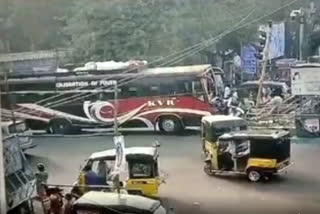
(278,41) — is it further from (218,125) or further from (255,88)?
(218,125)

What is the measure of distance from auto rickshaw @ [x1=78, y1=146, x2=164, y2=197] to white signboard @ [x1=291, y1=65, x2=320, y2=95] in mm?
489

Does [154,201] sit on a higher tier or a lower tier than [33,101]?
lower

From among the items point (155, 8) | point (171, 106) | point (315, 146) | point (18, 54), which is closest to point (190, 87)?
point (171, 106)

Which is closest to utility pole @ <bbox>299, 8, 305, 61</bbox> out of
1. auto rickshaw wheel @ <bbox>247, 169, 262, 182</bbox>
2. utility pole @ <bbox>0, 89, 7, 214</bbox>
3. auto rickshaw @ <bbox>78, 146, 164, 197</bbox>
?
auto rickshaw wheel @ <bbox>247, 169, 262, 182</bbox>

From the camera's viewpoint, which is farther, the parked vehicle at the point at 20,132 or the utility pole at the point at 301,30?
the parked vehicle at the point at 20,132

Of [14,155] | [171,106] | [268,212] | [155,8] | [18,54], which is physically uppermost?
[155,8]

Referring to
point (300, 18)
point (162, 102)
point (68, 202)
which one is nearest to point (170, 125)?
point (162, 102)

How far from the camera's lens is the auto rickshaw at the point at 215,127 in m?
2.13

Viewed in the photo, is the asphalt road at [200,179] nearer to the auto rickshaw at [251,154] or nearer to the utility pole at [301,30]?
the auto rickshaw at [251,154]

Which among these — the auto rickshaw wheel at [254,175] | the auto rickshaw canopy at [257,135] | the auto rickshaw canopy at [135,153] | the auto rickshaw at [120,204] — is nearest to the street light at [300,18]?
the auto rickshaw canopy at [257,135]

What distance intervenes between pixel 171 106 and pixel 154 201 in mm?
310

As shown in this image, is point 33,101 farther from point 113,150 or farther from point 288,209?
point 288,209

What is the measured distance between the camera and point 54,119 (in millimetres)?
2189

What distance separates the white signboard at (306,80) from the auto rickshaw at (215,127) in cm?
20
